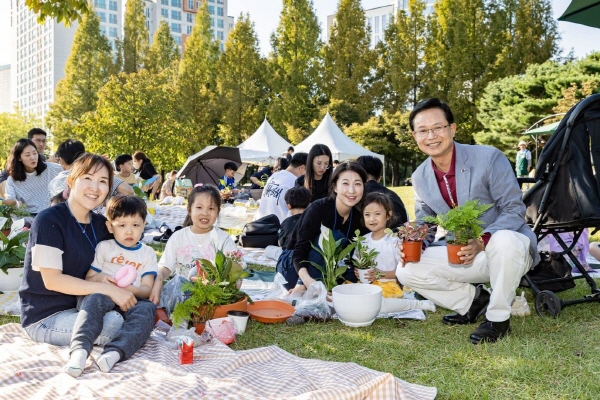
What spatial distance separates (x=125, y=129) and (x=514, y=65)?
734 inches

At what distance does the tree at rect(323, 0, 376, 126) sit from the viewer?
27844 millimetres

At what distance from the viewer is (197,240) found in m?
3.86

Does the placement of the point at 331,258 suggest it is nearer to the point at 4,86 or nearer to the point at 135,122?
the point at 135,122

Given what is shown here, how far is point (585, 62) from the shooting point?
66.7ft

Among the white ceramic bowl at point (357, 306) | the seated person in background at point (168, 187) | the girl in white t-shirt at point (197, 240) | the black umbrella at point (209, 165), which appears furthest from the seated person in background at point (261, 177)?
the white ceramic bowl at point (357, 306)

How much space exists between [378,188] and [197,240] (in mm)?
1787

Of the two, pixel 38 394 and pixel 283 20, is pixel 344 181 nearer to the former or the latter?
pixel 38 394

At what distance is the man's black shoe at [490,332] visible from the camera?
292 cm

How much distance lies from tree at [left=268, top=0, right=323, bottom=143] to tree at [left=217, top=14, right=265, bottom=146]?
984 millimetres

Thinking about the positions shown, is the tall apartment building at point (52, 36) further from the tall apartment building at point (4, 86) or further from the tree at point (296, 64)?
the tree at point (296, 64)

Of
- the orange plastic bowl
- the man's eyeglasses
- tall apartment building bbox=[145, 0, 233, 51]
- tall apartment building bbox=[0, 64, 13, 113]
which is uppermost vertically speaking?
tall apartment building bbox=[145, 0, 233, 51]

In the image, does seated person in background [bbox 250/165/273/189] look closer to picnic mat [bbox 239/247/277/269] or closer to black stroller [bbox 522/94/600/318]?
picnic mat [bbox 239/247/277/269]

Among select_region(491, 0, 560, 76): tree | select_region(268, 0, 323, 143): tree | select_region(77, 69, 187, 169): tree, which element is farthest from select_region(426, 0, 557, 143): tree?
select_region(77, 69, 187, 169): tree

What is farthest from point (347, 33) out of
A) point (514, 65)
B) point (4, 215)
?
point (4, 215)
